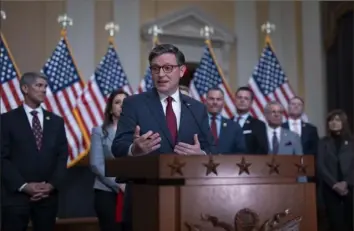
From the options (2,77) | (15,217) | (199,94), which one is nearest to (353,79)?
(199,94)

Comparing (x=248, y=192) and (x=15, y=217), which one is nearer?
(x=248, y=192)

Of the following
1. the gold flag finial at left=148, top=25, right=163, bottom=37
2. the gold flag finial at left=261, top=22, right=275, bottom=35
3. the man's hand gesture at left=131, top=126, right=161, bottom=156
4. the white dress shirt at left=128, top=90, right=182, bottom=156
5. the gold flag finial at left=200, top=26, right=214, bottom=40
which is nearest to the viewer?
the man's hand gesture at left=131, top=126, right=161, bottom=156

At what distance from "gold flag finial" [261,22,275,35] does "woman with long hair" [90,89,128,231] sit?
3891mm

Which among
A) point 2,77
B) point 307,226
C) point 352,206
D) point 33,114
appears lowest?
point 352,206

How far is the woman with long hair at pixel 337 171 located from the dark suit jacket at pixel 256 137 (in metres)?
0.63

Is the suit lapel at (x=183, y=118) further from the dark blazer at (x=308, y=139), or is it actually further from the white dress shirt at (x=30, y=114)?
the dark blazer at (x=308, y=139)

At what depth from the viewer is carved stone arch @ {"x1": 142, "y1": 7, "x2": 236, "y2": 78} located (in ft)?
21.6

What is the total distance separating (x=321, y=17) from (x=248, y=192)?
6305mm

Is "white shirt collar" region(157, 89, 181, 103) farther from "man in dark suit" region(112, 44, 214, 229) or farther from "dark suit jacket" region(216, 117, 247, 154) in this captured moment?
"dark suit jacket" region(216, 117, 247, 154)

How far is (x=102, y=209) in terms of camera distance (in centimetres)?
342

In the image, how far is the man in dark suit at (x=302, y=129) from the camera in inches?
187

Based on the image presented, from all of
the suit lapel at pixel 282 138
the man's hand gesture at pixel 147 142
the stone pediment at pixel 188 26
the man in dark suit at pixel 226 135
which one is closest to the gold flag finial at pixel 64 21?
the stone pediment at pixel 188 26

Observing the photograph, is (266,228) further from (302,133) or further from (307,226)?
(302,133)

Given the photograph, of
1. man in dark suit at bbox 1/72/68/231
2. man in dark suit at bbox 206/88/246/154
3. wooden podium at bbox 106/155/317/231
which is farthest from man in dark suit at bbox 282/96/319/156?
wooden podium at bbox 106/155/317/231
